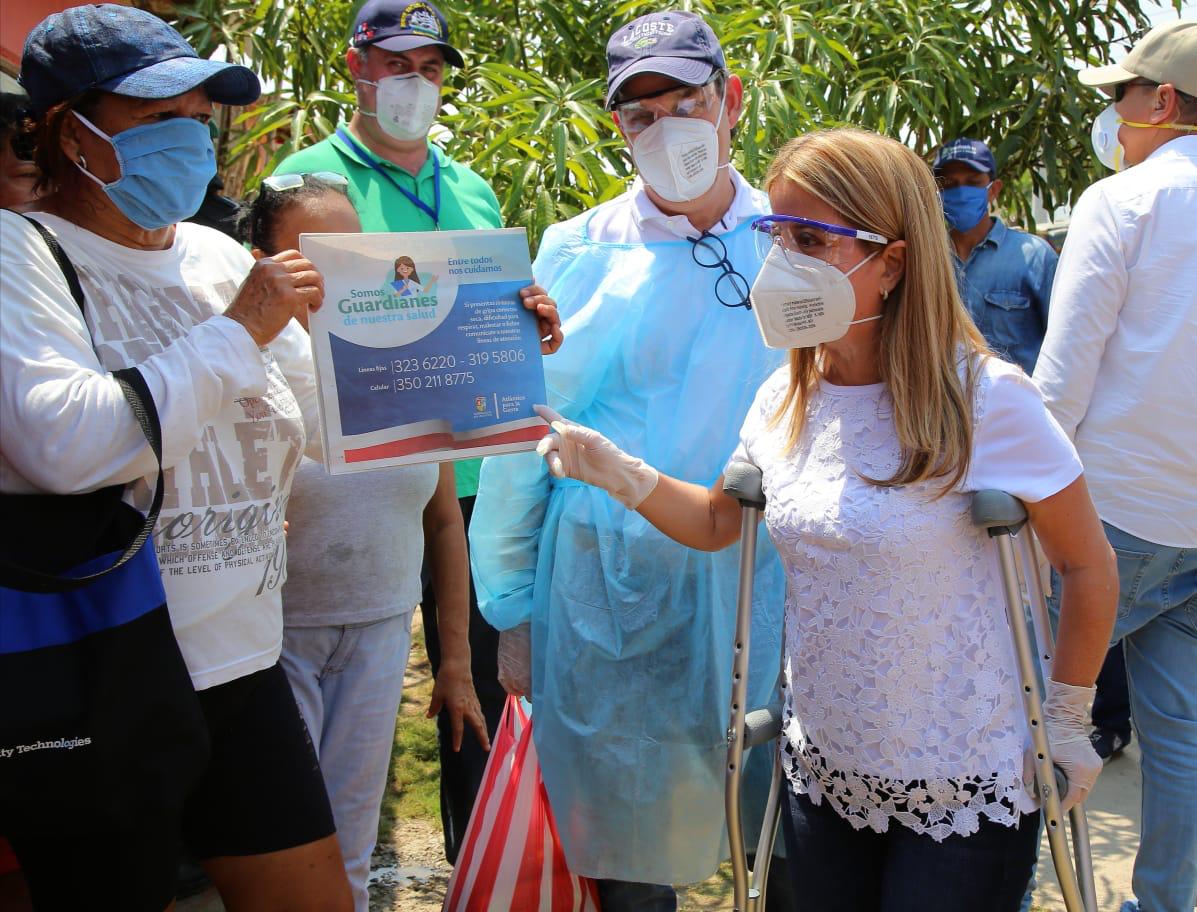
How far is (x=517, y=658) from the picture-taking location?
2895mm

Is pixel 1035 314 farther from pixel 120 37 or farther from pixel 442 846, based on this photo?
pixel 120 37

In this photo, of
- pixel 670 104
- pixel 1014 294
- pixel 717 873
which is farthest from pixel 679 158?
pixel 1014 294

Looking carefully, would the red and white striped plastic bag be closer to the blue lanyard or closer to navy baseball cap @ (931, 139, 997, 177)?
the blue lanyard

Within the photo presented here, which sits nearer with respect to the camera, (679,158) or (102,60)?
(102,60)

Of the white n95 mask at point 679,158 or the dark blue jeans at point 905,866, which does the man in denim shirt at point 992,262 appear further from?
the dark blue jeans at point 905,866

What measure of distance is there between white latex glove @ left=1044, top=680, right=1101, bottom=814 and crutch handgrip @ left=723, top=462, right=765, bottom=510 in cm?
60

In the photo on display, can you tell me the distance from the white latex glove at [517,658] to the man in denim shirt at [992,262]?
9.35 ft

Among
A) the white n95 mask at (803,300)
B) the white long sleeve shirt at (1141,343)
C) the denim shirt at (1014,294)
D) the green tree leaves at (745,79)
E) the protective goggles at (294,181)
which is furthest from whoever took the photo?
the denim shirt at (1014,294)

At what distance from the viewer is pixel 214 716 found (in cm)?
210

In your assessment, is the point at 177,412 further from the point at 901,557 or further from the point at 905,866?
the point at 905,866

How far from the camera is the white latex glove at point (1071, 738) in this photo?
80.3 inches

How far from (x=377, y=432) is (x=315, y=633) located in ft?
2.37

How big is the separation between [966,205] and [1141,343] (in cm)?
235

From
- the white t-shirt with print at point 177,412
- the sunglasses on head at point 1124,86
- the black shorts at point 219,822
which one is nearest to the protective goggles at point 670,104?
the white t-shirt with print at point 177,412
